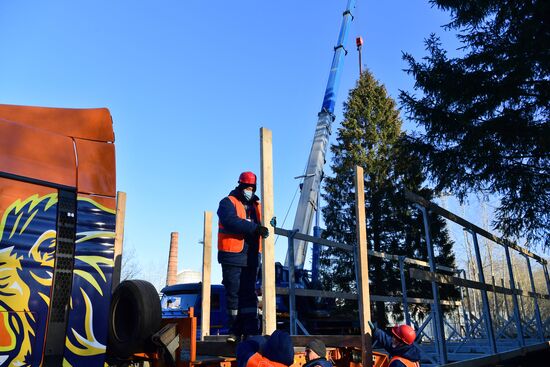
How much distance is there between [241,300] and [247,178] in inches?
45.1

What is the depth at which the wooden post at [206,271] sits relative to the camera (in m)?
5.61

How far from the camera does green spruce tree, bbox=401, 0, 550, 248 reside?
755 centimetres

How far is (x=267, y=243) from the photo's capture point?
389cm

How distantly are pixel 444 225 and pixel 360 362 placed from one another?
709 inches

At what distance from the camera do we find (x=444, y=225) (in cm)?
2080

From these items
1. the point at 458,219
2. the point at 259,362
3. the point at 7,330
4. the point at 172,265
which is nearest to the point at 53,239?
the point at 7,330

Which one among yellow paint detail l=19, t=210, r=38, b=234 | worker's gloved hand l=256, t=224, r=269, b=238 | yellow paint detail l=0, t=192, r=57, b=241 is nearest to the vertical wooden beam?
worker's gloved hand l=256, t=224, r=269, b=238

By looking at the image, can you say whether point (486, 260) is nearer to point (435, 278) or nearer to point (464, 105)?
point (464, 105)

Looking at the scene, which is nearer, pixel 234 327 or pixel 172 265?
pixel 234 327

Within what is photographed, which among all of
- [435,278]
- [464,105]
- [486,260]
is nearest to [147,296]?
[435,278]

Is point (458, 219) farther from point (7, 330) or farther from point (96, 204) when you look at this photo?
point (7, 330)

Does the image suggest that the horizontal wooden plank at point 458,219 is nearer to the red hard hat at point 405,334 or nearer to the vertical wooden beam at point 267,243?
the red hard hat at point 405,334

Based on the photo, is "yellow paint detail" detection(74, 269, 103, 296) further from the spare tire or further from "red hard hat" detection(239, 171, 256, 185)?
"red hard hat" detection(239, 171, 256, 185)

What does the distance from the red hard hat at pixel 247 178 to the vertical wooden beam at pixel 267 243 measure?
620mm
